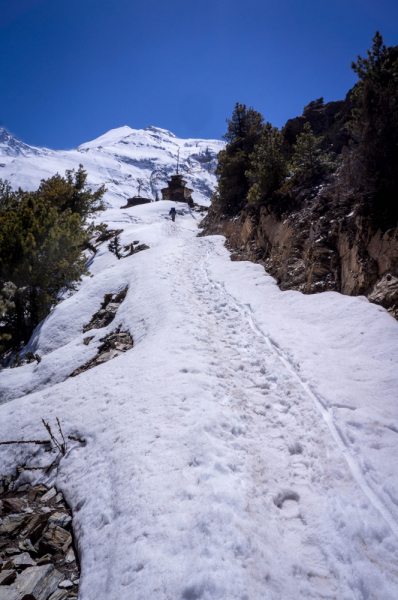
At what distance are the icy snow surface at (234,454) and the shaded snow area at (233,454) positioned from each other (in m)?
0.02

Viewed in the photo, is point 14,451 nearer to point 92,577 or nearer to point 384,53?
point 92,577

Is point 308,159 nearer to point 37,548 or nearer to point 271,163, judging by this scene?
point 271,163

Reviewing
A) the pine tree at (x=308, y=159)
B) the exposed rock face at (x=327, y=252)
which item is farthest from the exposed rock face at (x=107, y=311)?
the pine tree at (x=308, y=159)

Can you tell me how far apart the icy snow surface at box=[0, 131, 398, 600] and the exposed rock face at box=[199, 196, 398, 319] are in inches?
31.1

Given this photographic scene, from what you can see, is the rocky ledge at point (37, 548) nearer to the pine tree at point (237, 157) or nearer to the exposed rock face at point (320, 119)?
the pine tree at point (237, 157)

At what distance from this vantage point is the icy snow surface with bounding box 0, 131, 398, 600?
112 inches

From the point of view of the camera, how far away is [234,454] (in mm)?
4270

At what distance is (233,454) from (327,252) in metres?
8.68

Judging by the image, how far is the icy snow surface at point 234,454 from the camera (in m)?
2.85

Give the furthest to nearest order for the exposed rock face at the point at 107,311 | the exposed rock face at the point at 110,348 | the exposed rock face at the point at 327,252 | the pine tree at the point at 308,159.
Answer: the pine tree at the point at 308,159 → the exposed rock face at the point at 107,311 → the exposed rock face at the point at 110,348 → the exposed rock face at the point at 327,252

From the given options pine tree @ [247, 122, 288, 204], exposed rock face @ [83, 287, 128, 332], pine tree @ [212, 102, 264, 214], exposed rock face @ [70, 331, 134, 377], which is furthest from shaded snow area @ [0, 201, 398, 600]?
pine tree @ [212, 102, 264, 214]

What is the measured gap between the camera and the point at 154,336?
854 centimetres

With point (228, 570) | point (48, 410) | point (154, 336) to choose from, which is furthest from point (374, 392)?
point (48, 410)

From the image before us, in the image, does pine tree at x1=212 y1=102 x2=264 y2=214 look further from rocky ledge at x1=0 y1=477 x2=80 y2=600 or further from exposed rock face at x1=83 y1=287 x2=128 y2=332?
rocky ledge at x1=0 y1=477 x2=80 y2=600
